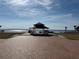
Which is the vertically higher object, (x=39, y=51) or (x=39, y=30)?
(x=39, y=30)

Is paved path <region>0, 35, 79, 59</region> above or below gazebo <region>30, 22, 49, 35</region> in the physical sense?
below

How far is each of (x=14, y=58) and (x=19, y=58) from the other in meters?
0.25

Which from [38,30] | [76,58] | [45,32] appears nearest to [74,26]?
[38,30]

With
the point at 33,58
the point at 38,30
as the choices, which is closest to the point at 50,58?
the point at 33,58

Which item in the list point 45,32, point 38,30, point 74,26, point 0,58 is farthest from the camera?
point 74,26

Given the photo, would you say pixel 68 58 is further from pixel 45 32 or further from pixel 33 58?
pixel 45 32

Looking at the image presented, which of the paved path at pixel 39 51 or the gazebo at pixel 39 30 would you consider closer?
the paved path at pixel 39 51

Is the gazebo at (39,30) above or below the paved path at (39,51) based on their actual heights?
above

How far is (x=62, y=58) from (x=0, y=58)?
10.2ft

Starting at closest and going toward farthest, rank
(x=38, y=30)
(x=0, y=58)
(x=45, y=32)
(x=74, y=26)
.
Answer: (x=0, y=58) → (x=45, y=32) → (x=38, y=30) → (x=74, y=26)

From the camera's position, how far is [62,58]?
336 inches

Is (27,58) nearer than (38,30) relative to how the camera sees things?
Yes

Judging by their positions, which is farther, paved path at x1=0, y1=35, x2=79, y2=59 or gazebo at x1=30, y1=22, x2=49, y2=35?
gazebo at x1=30, y1=22, x2=49, y2=35

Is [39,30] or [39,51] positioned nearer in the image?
[39,51]
